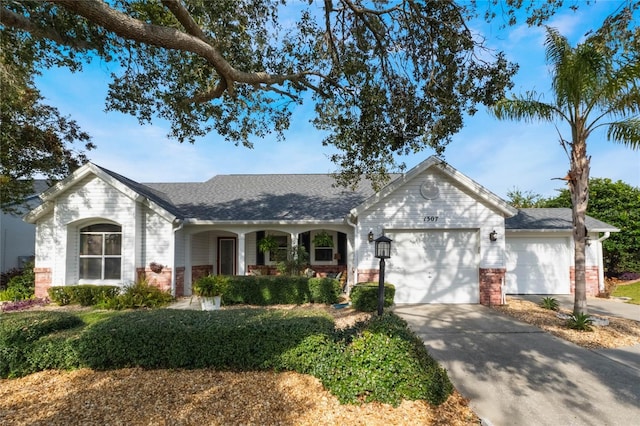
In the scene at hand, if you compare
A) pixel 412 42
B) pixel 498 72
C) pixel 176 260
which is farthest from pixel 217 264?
pixel 498 72

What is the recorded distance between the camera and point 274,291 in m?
10.8

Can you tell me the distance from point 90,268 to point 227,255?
5.36 meters

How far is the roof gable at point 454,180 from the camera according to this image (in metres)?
10.4

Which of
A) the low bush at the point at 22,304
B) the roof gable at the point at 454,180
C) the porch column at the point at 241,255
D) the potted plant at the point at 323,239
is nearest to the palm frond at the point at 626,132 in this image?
the roof gable at the point at 454,180

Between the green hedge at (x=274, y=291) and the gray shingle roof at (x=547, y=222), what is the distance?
7789 mm

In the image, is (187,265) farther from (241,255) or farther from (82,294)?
(82,294)

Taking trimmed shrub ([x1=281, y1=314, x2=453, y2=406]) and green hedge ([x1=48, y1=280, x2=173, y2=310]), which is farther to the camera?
green hedge ([x1=48, y1=280, x2=173, y2=310])

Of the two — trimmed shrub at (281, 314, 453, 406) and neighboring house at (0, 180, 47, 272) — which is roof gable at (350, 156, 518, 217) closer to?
trimmed shrub at (281, 314, 453, 406)

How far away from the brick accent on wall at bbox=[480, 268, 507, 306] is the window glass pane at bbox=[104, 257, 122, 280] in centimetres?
1273

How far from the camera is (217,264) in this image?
1523 centimetres

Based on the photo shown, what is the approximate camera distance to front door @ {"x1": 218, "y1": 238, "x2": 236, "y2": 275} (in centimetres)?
1534

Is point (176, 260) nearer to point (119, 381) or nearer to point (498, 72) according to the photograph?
point (119, 381)

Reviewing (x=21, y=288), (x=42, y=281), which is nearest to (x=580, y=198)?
(x=42, y=281)

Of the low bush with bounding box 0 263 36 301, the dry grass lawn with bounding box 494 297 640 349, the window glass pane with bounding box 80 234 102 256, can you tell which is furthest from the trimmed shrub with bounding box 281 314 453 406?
the low bush with bounding box 0 263 36 301
